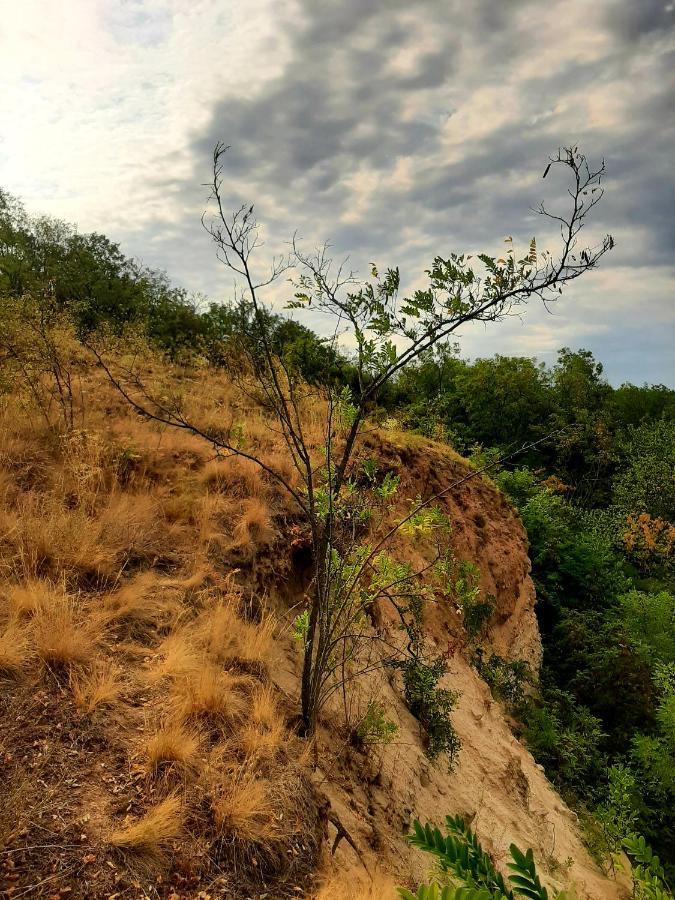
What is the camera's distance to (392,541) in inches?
272

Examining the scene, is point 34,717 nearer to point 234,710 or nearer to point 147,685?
point 147,685

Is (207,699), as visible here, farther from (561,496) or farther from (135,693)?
(561,496)

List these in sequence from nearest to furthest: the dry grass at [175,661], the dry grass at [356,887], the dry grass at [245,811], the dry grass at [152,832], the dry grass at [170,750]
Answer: the dry grass at [152,832], the dry grass at [356,887], the dry grass at [245,811], the dry grass at [170,750], the dry grass at [175,661]

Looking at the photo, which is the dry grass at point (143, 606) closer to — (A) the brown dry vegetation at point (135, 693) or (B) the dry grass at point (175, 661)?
(A) the brown dry vegetation at point (135, 693)

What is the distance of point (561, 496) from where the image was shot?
16.1m

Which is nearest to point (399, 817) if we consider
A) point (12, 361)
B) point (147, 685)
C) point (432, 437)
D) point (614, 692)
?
point (147, 685)

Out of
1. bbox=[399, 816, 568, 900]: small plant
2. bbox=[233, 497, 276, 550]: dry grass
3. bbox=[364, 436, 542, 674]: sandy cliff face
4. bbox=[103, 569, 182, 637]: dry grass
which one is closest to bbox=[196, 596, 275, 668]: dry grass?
bbox=[103, 569, 182, 637]: dry grass

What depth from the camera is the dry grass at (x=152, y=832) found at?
223 cm

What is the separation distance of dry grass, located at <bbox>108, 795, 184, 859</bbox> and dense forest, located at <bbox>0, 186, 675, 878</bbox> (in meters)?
2.42

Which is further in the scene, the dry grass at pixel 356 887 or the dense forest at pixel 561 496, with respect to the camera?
the dense forest at pixel 561 496

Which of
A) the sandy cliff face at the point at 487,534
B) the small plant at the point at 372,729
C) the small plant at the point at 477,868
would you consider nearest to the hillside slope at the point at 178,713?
the small plant at the point at 372,729

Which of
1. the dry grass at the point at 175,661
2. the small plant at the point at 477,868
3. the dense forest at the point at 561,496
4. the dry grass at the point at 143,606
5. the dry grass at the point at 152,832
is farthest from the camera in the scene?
the dense forest at the point at 561,496

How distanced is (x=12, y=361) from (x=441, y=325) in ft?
18.1

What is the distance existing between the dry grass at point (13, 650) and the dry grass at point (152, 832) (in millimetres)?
1125
